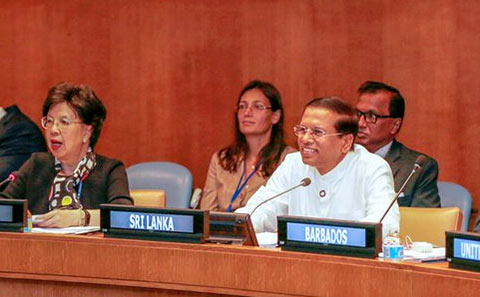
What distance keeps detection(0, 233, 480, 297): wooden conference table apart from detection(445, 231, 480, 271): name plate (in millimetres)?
34

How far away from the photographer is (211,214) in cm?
332

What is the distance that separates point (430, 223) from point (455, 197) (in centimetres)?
134

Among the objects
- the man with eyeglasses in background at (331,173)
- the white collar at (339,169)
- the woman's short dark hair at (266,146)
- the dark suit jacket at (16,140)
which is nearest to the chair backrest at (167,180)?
the woman's short dark hair at (266,146)

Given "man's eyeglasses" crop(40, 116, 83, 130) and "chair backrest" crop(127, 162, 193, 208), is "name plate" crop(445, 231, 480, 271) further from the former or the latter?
"chair backrest" crop(127, 162, 193, 208)

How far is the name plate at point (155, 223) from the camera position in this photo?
3264 millimetres

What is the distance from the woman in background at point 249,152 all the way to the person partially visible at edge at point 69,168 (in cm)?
126

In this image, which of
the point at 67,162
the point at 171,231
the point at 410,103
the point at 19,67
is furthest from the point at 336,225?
the point at 19,67

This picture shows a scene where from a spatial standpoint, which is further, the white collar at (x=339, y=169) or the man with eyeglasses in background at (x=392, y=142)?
the man with eyeglasses in background at (x=392, y=142)

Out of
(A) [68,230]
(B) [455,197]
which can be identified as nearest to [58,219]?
(A) [68,230]

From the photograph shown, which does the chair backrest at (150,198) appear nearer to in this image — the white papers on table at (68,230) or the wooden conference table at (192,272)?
the white papers on table at (68,230)

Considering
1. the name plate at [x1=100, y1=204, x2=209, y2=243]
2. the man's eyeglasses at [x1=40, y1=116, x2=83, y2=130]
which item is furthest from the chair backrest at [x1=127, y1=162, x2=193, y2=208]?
the name plate at [x1=100, y1=204, x2=209, y2=243]

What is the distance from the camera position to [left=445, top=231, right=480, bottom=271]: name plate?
2.76 metres

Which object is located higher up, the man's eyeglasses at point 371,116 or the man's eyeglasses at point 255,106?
the man's eyeglasses at point 255,106

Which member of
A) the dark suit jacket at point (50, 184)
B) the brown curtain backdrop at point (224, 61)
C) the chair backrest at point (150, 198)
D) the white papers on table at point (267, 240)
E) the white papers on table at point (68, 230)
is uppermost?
the brown curtain backdrop at point (224, 61)
